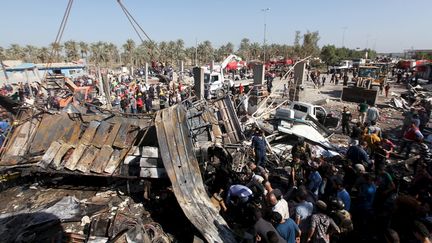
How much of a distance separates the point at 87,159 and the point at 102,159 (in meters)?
0.40

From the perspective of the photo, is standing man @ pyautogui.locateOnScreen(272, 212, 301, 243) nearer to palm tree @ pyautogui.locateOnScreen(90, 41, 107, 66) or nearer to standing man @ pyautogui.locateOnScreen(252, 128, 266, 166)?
standing man @ pyautogui.locateOnScreen(252, 128, 266, 166)

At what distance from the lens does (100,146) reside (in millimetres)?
7242

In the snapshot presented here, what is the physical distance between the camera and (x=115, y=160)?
691cm

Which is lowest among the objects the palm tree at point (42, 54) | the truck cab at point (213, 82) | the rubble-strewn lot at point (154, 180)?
the rubble-strewn lot at point (154, 180)

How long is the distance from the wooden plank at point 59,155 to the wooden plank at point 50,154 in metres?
0.07

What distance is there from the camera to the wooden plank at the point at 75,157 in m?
6.76

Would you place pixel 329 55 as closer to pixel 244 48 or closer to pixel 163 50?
pixel 244 48

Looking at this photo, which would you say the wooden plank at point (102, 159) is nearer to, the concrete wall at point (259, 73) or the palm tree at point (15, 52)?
the concrete wall at point (259, 73)

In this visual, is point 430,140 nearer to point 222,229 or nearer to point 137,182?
point 222,229

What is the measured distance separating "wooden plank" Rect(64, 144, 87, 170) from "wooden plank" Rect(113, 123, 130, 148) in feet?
2.76

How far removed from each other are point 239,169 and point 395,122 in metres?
11.8

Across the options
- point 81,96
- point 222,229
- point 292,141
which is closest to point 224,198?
point 222,229

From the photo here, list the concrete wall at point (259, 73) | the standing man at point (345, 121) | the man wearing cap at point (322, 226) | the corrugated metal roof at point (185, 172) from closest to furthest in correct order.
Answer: the man wearing cap at point (322, 226) < the corrugated metal roof at point (185, 172) < the standing man at point (345, 121) < the concrete wall at point (259, 73)

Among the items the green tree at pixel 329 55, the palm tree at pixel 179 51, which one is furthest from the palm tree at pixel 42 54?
the green tree at pixel 329 55
